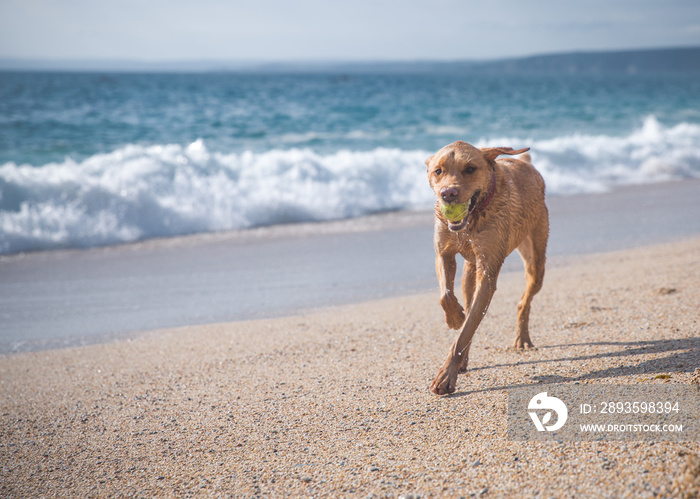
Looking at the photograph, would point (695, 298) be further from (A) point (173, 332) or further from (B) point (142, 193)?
(B) point (142, 193)

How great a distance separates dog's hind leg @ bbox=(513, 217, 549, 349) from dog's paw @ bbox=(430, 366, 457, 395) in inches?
45.2

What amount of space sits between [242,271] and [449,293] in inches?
175

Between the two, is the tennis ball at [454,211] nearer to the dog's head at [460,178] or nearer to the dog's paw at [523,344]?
the dog's head at [460,178]

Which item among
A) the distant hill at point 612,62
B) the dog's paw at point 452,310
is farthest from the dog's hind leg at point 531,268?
the distant hill at point 612,62

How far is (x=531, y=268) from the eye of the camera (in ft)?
14.7

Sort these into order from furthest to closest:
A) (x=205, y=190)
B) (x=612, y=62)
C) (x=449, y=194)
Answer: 1. (x=612, y=62)
2. (x=205, y=190)
3. (x=449, y=194)

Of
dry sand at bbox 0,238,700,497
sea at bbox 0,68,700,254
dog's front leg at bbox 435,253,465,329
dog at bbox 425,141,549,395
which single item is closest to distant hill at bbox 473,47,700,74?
sea at bbox 0,68,700,254

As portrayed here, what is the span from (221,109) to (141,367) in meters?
24.8

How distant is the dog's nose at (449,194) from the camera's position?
128 inches

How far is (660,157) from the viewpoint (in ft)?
53.7

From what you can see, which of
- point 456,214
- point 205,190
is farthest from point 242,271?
point 456,214

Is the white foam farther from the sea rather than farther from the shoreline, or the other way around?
the shoreline

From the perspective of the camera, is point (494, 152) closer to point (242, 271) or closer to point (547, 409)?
point (547, 409)

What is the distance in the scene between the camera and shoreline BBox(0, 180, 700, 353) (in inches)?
243
